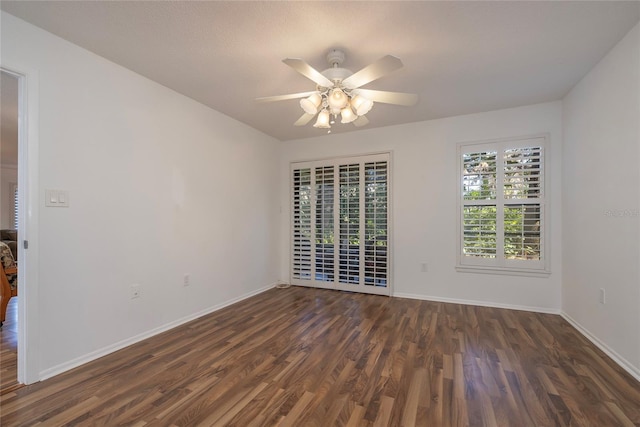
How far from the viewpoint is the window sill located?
3.31 meters

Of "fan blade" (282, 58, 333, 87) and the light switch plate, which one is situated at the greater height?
"fan blade" (282, 58, 333, 87)

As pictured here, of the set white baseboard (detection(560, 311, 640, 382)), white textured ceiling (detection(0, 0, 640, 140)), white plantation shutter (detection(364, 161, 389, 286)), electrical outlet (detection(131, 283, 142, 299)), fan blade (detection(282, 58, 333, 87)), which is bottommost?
white baseboard (detection(560, 311, 640, 382))

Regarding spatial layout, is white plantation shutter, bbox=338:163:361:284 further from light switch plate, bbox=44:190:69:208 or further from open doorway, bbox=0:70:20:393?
open doorway, bbox=0:70:20:393

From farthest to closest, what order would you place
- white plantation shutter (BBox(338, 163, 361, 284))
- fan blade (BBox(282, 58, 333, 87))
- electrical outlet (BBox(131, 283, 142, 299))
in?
white plantation shutter (BBox(338, 163, 361, 284)) → electrical outlet (BBox(131, 283, 142, 299)) → fan blade (BBox(282, 58, 333, 87))

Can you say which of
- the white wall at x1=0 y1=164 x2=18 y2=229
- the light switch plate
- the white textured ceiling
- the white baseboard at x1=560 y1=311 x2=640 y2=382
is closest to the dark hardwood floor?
the light switch plate

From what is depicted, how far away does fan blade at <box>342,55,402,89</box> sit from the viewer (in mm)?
1663

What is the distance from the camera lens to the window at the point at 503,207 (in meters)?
3.33

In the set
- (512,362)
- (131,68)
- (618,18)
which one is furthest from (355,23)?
(512,362)

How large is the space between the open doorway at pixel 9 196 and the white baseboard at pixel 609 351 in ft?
14.0

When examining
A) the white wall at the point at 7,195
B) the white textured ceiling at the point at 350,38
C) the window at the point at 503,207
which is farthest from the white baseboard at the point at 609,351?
the white wall at the point at 7,195

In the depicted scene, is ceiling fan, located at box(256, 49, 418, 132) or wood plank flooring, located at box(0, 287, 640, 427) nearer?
wood plank flooring, located at box(0, 287, 640, 427)

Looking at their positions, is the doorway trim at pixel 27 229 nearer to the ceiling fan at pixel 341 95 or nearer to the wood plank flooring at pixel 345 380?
the wood plank flooring at pixel 345 380

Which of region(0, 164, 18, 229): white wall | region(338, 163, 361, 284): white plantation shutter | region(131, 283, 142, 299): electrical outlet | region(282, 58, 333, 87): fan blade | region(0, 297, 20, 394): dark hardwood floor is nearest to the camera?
region(282, 58, 333, 87): fan blade

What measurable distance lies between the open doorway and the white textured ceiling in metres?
0.82
